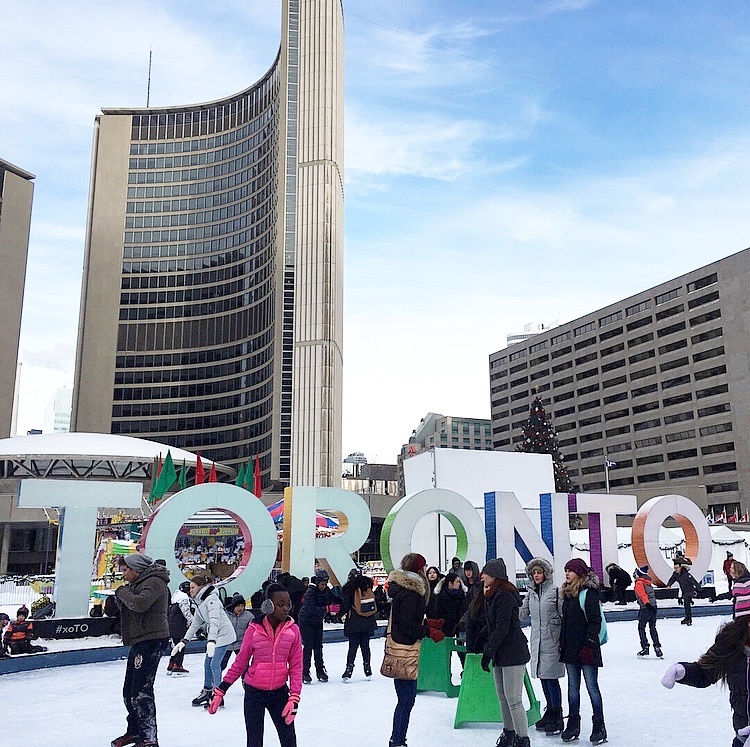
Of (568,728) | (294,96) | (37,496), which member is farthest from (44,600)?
(294,96)

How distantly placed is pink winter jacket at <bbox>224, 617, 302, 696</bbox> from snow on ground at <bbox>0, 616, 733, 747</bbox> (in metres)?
2.29

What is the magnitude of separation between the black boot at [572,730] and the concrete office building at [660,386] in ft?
233

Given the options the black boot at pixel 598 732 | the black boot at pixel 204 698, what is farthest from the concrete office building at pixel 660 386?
the black boot at pixel 598 732

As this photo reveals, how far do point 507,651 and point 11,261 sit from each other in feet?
323

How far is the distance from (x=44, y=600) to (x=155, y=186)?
8502 centimetres

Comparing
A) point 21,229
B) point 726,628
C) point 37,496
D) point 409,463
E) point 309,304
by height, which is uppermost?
point 21,229

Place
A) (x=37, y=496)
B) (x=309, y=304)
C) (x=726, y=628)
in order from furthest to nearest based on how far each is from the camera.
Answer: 1. (x=309, y=304)
2. (x=37, y=496)
3. (x=726, y=628)

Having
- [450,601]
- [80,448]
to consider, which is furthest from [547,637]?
[80,448]

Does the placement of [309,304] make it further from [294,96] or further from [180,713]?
[180,713]

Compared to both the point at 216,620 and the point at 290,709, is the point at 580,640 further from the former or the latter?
the point at 216,620

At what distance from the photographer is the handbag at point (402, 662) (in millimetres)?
6277

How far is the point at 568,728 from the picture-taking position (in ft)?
22.9

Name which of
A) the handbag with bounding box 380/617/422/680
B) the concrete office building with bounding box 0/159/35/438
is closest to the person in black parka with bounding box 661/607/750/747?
the handbag with bounding box 380/617/422/680

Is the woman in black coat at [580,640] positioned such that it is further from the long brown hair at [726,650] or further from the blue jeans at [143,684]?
the blue jeans at [143,684]
